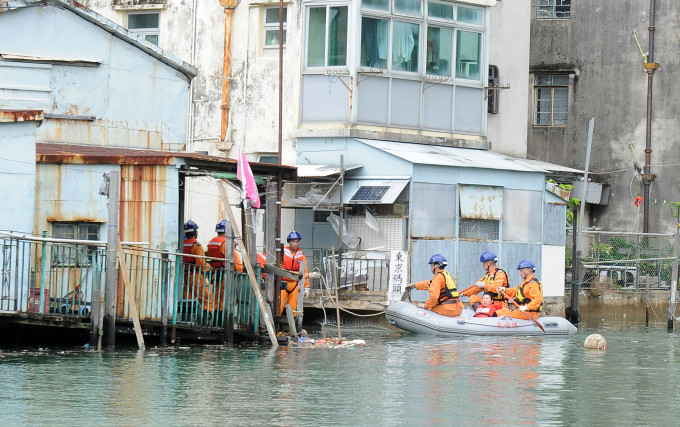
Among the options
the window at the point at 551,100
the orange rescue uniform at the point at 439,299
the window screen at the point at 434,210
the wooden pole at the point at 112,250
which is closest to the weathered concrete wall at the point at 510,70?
the window at the point at 551,100

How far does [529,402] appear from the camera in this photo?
17.1 metres

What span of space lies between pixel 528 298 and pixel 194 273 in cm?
839

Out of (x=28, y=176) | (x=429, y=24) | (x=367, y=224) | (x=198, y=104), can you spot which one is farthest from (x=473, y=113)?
(x=28, y=176)

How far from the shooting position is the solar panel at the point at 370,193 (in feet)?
96.9

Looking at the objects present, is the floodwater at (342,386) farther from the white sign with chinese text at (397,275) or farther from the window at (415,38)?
the window at (415,38)

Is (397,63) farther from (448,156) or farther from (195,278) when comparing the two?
(195,278)

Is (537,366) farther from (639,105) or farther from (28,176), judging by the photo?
(639,105)

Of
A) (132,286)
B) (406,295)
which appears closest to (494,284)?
(406,295)

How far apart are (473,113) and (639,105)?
817 cm

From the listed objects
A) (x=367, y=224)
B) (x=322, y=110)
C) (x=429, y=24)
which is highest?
(x=429, y=24)

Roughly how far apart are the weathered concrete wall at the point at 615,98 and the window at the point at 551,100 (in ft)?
1.03

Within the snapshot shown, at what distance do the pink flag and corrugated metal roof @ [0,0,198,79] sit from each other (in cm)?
594

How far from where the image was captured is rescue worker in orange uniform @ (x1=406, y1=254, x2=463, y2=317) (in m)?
26.9

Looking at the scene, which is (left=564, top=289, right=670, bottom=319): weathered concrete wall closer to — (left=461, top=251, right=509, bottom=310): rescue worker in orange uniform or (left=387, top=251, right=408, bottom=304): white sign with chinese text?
(left=387, top=251, right=408, bottom=304): white sign with chinese text
